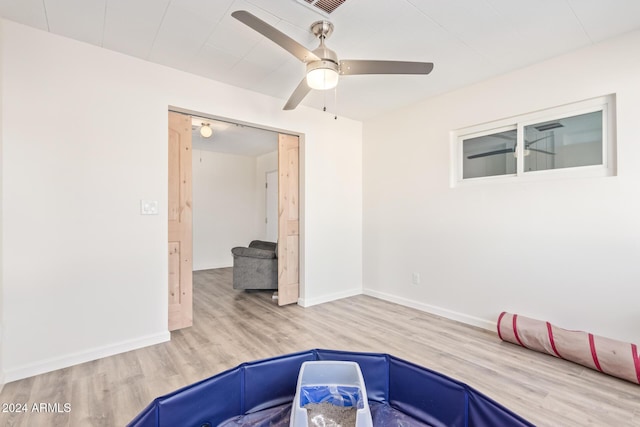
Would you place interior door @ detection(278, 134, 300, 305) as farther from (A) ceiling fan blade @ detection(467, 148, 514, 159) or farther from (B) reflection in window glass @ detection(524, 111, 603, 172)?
(B) reflection in window glass @ detection(524, 111, 603, 172)

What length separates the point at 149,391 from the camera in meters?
1.98

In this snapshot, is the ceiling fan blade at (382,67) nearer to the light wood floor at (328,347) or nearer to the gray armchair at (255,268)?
the light wood floor at (328,347)

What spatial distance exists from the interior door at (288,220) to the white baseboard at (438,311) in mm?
1193

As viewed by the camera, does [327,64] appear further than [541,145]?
No

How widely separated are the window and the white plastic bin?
2624mm

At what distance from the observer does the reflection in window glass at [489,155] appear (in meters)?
3.04

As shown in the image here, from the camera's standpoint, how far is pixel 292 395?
1.56 metres

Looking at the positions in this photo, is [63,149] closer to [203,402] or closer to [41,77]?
[41,77]

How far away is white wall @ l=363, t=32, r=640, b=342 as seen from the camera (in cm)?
231

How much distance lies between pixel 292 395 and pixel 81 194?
7.43 feet

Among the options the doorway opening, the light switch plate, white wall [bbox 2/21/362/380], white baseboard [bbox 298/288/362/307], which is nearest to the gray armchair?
white baseboard [bbox 298/288/362/307]

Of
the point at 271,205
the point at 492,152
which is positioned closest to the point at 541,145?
the point at 492,152

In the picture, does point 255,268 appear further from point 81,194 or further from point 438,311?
point 438,311

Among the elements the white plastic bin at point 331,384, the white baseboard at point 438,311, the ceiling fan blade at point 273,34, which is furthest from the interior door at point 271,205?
the white plastic bin at point 331,384
